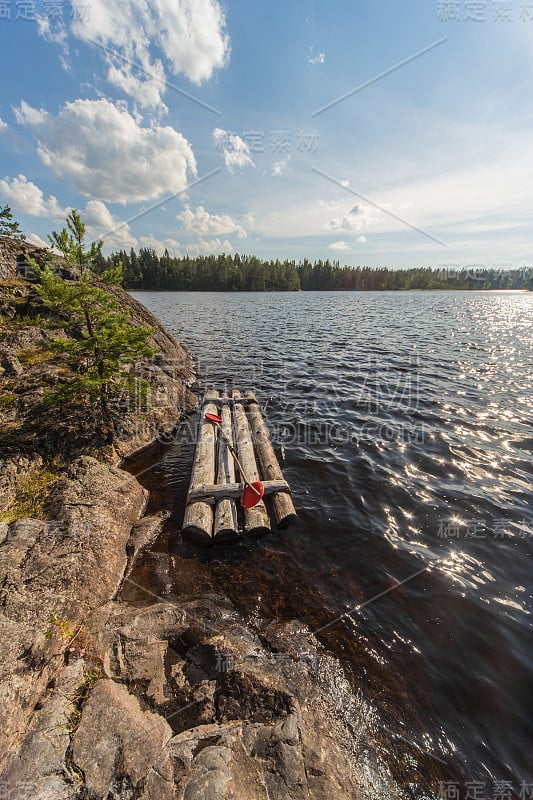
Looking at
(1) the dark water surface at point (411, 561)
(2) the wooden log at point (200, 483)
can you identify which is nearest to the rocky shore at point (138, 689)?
(1) the dark water surface at point (411, 561)

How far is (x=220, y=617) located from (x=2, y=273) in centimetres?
1862

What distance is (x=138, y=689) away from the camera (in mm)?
4547

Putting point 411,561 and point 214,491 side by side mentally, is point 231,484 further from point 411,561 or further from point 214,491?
point 411,561

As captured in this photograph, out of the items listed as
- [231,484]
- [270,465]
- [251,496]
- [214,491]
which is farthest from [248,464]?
[214,491]

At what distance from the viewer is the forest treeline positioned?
13150cm

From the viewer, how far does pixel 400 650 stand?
549cm

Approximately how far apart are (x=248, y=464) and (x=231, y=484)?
4.66ft

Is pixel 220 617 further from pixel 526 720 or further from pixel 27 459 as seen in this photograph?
pixel 27 459

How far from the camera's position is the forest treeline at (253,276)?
431 feet

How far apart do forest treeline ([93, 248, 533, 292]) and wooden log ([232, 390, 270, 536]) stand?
119 meters

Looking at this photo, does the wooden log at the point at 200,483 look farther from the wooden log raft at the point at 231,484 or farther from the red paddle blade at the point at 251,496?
the red paddle blade at the point at 251,496

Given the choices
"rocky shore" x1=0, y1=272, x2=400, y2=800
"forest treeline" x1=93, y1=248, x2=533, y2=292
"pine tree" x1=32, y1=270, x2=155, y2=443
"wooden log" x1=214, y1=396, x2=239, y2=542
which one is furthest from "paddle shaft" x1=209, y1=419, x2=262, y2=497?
"forest treeline" x1=93, y1=248, x2=533, y2=292

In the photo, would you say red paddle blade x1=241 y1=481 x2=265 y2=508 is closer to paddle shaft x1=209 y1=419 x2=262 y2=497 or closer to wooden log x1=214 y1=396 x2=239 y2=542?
paddle shaft x1=209 y1=419 x2=262 y2=497

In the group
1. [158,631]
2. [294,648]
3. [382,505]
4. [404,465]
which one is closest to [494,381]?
[404,465]
